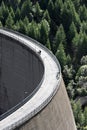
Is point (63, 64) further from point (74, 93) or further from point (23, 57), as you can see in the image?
point (23, 57)

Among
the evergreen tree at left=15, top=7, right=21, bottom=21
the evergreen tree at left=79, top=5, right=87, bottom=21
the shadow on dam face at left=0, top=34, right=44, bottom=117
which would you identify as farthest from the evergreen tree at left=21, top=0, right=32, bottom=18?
the shadow on dam face at left=0, top=34, right=44, bottom=117

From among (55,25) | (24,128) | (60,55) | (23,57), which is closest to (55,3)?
(55,25)

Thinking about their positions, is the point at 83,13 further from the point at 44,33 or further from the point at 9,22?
the point at 9,22

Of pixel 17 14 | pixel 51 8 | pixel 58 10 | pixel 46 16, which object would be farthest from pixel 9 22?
pixel 58 10

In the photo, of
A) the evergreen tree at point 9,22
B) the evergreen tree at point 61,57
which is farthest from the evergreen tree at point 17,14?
the evergreen tree at point 61,57

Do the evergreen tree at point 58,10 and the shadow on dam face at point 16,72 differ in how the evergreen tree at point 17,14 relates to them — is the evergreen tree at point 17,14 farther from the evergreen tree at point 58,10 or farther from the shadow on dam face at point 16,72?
the shadow on dam face at point 16,72

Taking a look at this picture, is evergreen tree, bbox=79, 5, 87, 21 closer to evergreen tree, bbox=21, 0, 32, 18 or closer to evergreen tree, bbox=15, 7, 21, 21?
evergreen tree, bbox=21, 0, 32, 18
